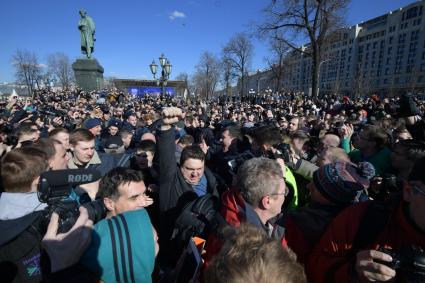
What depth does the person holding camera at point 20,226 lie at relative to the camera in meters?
1.87

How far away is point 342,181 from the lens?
209 centimetres

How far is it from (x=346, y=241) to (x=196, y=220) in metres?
1.20

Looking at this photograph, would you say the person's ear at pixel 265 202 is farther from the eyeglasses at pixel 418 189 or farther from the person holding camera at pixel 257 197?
the eyeglasses at pixel 418 189

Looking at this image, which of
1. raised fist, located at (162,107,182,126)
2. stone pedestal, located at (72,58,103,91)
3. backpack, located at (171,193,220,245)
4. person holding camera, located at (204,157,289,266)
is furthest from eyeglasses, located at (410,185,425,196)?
stone pedestal, located at (72,58,103,91)

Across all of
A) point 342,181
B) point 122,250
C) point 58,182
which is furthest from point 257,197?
point 58,182

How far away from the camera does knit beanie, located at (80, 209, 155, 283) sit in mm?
1832

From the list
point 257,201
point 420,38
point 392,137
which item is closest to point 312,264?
point 257,201

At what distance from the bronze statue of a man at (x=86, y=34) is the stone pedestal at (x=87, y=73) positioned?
82 centimetres

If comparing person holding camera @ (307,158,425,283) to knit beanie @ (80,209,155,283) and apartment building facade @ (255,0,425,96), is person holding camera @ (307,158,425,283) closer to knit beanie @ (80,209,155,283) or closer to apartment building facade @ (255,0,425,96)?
knit beanie @ (80,209,155,283)

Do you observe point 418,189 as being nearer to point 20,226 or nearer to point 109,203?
point 109,203

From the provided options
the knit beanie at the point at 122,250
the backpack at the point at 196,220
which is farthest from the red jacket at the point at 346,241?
the knit beanie at the point at 122,250

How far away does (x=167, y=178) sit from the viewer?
10.3ft

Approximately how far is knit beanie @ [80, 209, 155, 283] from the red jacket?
1125mm

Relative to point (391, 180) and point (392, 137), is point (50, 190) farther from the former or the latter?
point (392, 137)
